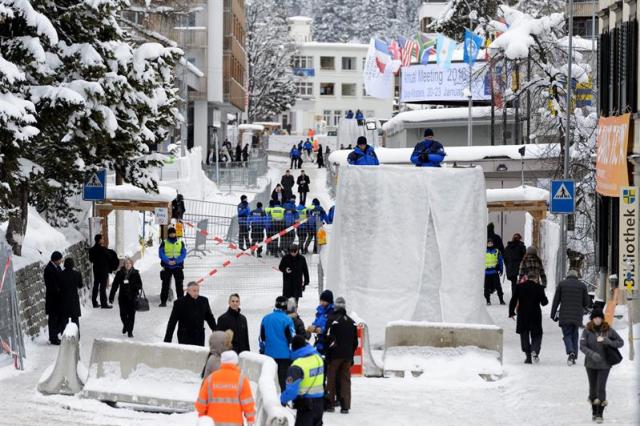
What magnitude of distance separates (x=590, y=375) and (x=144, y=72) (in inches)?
531

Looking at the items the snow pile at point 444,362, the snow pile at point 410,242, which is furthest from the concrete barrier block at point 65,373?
the snow pile at point 410,242

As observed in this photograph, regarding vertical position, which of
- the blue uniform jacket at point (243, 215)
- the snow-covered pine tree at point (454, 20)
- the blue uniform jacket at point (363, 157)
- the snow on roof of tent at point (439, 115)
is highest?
the snow-covered pine tree at point (454, 20)

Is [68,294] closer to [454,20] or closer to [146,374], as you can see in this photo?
[146,374]

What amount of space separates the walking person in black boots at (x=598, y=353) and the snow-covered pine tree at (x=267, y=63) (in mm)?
103866

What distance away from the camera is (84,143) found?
2609 centimetres

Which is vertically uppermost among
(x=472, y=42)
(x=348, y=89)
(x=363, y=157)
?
(x=348, y=89)

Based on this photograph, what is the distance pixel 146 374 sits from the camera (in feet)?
57.0

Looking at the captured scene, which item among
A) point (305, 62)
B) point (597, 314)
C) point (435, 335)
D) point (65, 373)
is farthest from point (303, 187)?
point (305, 62)

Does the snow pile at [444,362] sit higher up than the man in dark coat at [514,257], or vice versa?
the man in dark coat at [514,257]

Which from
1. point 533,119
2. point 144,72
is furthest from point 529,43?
point 144,72

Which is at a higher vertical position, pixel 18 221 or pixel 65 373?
pixel 18 221

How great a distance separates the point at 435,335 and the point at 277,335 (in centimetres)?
500

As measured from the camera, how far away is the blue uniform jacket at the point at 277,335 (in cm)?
1595

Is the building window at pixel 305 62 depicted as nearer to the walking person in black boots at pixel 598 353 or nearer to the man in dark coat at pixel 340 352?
the man in dark coat at pixel 340 352
